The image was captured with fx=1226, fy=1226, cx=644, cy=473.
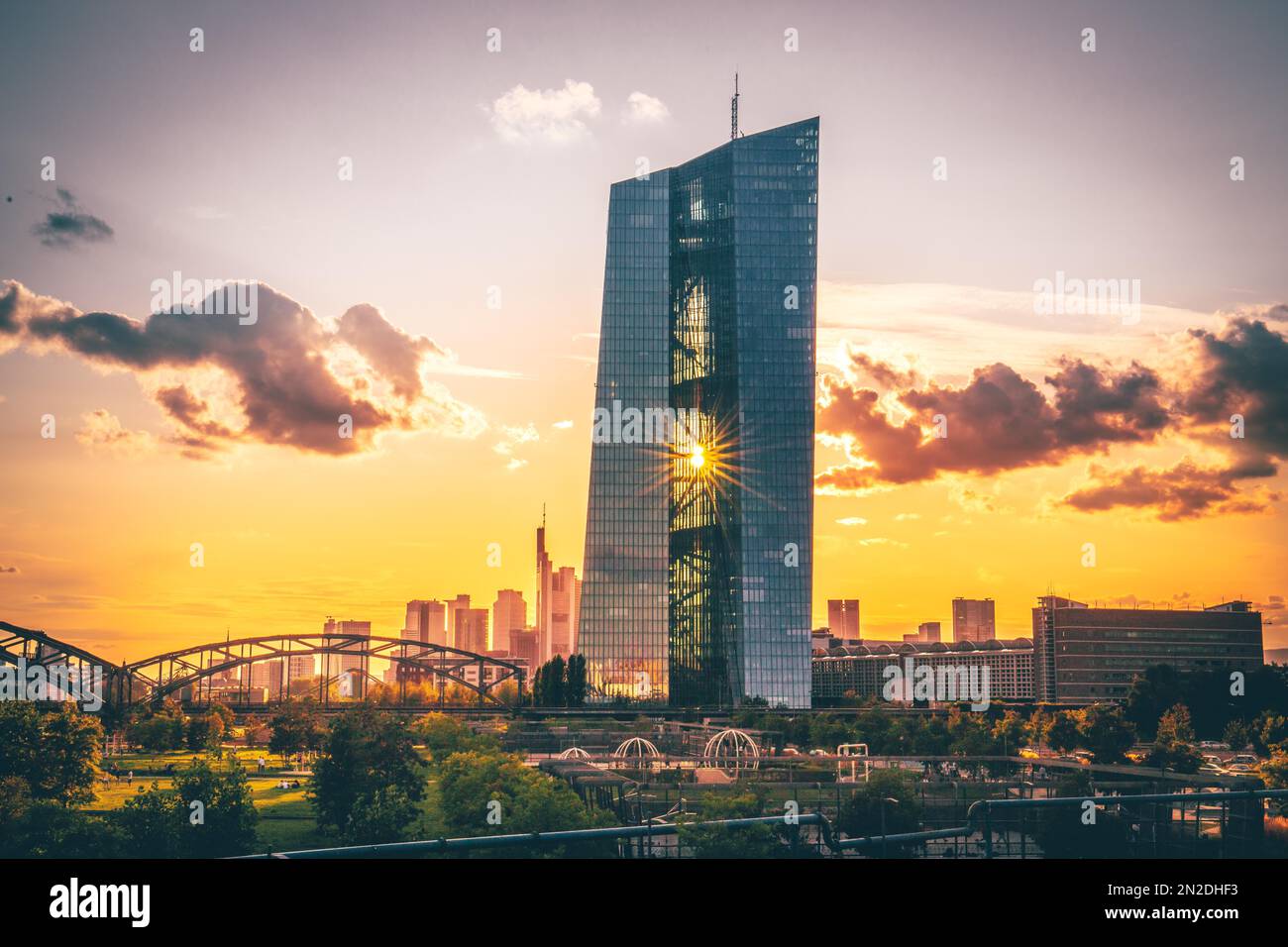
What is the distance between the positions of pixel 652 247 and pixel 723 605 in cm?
5366

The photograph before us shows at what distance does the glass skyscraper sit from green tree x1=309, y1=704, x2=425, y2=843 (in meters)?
91.2

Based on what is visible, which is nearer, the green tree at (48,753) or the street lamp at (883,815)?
the street lamp at (883,815)

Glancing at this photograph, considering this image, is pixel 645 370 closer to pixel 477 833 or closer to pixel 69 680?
pixel 69 680

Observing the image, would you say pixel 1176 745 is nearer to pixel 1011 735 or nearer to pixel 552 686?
pixel 1011 735

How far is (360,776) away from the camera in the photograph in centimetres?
8069

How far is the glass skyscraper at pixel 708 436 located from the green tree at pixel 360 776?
91.2 m

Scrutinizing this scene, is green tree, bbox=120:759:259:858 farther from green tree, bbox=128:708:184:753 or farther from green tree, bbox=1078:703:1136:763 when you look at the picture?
green tree, bbox=1078:703:1136:763

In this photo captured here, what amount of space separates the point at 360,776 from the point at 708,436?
105596mm

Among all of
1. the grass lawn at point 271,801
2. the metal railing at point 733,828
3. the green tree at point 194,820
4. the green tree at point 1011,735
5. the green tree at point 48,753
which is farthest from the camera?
the green tree at point 1011,735

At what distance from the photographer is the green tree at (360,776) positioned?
7681 centimetres

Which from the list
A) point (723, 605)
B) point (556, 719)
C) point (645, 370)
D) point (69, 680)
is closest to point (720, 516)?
point (723, 605)

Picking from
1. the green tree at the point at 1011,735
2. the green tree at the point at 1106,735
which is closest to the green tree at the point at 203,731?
the green tree at the point at 1011,735

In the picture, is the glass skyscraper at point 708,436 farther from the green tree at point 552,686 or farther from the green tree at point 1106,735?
the green tree at point 1106,735

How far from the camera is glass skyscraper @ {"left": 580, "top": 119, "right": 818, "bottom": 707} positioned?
173 metres
